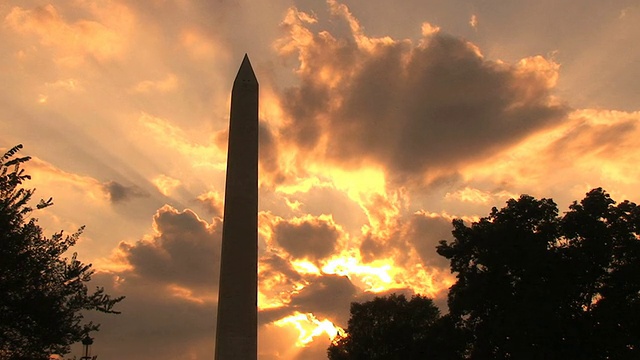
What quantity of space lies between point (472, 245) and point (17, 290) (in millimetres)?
30635

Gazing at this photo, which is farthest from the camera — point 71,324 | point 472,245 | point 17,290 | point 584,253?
point 472,245

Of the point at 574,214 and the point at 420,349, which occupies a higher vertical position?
the point at 574,214

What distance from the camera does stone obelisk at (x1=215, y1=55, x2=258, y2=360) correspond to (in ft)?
112

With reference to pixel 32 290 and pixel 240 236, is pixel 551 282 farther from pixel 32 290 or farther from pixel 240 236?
pixel 32 290

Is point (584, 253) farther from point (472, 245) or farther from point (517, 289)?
point (472, 245)

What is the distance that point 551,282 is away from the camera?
3772cm

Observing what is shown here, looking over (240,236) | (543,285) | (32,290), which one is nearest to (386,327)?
(543,285)

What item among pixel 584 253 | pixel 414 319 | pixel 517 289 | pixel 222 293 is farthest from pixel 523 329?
pixel 414 319

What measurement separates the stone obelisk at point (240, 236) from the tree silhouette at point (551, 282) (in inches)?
589

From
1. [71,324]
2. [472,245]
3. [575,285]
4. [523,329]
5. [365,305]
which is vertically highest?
[365,305]

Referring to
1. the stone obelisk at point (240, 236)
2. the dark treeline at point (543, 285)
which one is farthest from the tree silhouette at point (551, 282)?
the stone obelisk at point (240, 236)

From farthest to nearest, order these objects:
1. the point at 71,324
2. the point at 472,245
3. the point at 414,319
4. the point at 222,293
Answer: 1. the point at 414,319
2. the point at 472,245
3. the point at 222,293
4. the point at 71,324

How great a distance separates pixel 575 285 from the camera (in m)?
37.7

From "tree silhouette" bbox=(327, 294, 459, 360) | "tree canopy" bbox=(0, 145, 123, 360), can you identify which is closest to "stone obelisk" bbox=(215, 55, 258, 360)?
"tree canopy" bbox=(0, 145, 123, 360)
